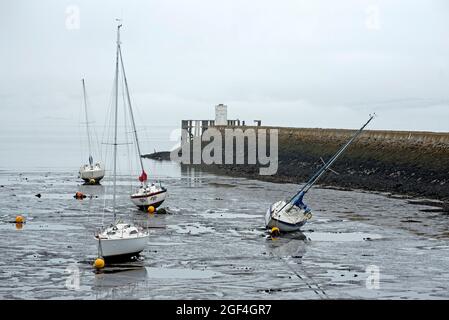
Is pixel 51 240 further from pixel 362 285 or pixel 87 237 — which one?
pixel 362 285

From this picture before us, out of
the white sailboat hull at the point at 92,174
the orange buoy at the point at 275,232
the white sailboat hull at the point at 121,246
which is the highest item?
the white sailboat hull at the point at 121,246

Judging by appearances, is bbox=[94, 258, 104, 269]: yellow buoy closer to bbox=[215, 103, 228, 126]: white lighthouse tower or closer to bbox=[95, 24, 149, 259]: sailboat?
bbox=[95, 24, 149, 259]: sailboat

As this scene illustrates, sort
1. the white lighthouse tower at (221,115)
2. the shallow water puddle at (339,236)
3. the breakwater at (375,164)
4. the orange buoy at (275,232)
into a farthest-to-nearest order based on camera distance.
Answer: the white lighthouse tower at (221,115)
the breakwater at (375,164)
the orange buoy at (275,232)
the shallow water puddle at (339,236)

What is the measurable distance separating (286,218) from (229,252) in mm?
6411

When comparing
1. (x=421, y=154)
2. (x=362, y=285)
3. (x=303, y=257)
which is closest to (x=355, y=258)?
(x=303, y=257)

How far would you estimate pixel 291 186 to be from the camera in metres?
63.6

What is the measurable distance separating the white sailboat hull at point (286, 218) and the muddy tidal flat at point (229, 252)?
0.65m

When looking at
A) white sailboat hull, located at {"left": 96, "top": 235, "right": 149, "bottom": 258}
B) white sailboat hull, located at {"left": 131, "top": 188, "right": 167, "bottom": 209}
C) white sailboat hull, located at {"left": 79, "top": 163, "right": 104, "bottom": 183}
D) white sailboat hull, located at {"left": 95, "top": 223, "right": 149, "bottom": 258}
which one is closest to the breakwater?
white sailboat hull, located at {"left": 79, "top": 163, "right": 104, "bottom": 183}

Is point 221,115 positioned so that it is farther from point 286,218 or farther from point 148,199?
point 286,218

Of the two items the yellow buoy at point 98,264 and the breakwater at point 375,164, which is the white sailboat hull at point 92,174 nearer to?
the breakwater at point 375,164

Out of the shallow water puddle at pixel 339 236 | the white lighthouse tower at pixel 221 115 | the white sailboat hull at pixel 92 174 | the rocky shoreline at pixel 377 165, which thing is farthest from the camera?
the white lighthouse tower at pixel 221 115

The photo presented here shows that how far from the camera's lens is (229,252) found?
3069 centimetres

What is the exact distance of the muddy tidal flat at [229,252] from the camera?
23891mm

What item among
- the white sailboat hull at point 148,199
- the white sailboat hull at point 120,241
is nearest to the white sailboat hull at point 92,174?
the white sailboat hull at point 148,199
